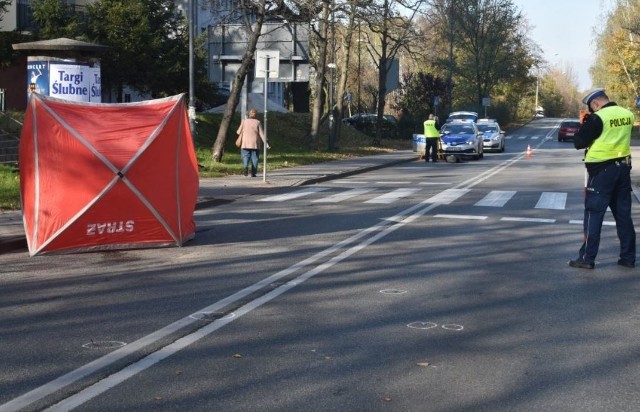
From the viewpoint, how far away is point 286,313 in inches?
311

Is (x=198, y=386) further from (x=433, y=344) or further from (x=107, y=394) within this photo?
(x=433, y=344)

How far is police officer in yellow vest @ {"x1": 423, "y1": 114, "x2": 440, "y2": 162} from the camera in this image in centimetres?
3344

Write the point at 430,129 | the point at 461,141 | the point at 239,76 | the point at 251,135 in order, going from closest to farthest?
the point at 251,135 → the point at 239,76 → the point at 430,129 → the point at 461,141

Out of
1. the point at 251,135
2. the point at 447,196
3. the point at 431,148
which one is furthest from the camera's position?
the point at 431,148

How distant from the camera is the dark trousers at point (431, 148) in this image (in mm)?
34469

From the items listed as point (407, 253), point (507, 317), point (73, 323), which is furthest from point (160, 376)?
point (407, 253)

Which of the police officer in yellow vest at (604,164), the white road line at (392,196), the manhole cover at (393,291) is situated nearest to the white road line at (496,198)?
the white road line at (392,196)

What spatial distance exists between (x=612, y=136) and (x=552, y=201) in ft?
28.3

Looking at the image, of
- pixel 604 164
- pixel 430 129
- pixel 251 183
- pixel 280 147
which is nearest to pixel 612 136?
pixel 604 164

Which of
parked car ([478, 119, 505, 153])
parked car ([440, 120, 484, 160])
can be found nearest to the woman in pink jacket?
parked car ([440, 120, 484, 160])

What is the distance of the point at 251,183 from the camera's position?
875 inches

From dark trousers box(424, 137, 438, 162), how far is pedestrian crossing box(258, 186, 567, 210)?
41.6ft

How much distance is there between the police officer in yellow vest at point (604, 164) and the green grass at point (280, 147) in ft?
33.8

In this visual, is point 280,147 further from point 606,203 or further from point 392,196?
point 606,203
